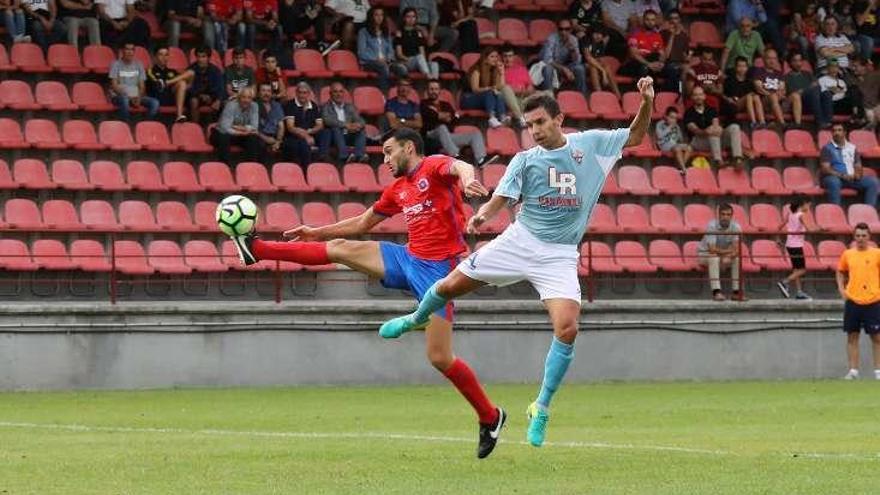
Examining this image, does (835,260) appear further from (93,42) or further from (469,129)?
(93,42)

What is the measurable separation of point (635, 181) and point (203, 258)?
25.5 feet

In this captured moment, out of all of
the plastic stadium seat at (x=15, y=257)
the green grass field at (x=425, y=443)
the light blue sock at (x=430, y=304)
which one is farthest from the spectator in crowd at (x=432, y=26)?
the light blue sock at (x=430, y=304)

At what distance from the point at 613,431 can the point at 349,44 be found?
50.4 ft

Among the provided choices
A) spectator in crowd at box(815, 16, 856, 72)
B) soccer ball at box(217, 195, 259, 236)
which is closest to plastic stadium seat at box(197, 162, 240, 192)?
spectator in crowd at box(815, 16, 856, 72)

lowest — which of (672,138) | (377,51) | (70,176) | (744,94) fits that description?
(672,138)

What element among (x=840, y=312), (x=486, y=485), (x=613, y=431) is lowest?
(x=840, y=312)

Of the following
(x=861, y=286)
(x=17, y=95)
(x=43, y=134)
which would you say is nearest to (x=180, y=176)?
(x=43, y=134)

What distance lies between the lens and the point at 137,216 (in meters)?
24.8

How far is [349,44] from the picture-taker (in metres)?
29.2

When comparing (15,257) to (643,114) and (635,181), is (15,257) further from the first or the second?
(643,114)

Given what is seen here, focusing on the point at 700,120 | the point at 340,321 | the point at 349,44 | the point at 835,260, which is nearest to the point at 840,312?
the point at 835,260

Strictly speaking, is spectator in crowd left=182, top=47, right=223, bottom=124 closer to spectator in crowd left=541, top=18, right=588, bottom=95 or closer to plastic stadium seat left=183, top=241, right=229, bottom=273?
plastic stadium seat left=183, top=241, right=229, bottom=273

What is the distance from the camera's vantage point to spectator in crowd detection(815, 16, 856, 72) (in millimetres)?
31297

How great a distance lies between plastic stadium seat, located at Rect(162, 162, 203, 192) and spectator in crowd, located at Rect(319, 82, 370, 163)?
2173mm
